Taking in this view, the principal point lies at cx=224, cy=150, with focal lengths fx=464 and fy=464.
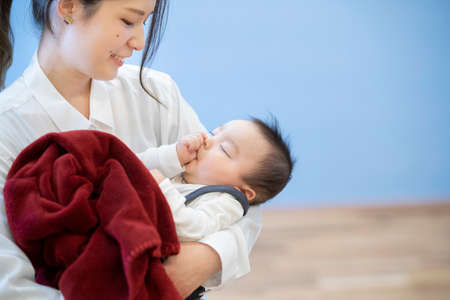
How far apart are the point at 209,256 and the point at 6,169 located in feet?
1.78

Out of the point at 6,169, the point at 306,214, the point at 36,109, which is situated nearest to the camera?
the point at 6,169

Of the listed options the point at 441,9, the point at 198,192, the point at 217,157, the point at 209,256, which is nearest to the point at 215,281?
the point at 209,256

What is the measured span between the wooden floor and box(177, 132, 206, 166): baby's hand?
150cm

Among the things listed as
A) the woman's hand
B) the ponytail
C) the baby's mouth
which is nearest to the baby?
the woman's hand

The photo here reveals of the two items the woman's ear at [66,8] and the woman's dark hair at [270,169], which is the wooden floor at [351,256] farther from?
the woman's ear at [66,8]

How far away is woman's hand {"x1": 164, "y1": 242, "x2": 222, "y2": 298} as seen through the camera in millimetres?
1091

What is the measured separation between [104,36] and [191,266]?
634mm

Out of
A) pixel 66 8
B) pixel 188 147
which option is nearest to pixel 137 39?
pixel 66 8

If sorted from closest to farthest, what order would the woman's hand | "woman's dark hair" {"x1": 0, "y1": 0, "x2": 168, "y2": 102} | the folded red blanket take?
the folded red blanket, the woman's hand, "woman's dark hair" {"x1": 0, "y1": 0, "x2": 168, "y2": 102}

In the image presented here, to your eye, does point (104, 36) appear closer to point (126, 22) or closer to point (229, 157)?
point (126, 22)

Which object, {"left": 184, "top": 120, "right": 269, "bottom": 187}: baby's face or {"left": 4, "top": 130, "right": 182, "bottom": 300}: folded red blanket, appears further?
{"left": 184, "top": 120, "right": 269, "bottom": 187}: baby's face

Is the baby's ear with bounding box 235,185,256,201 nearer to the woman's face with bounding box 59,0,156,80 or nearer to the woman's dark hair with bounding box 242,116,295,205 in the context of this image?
the woman's dark hair with bounding box 242,116,295,205

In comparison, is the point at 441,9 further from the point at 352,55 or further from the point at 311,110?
the point at 311,110

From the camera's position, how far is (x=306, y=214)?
3465mm
